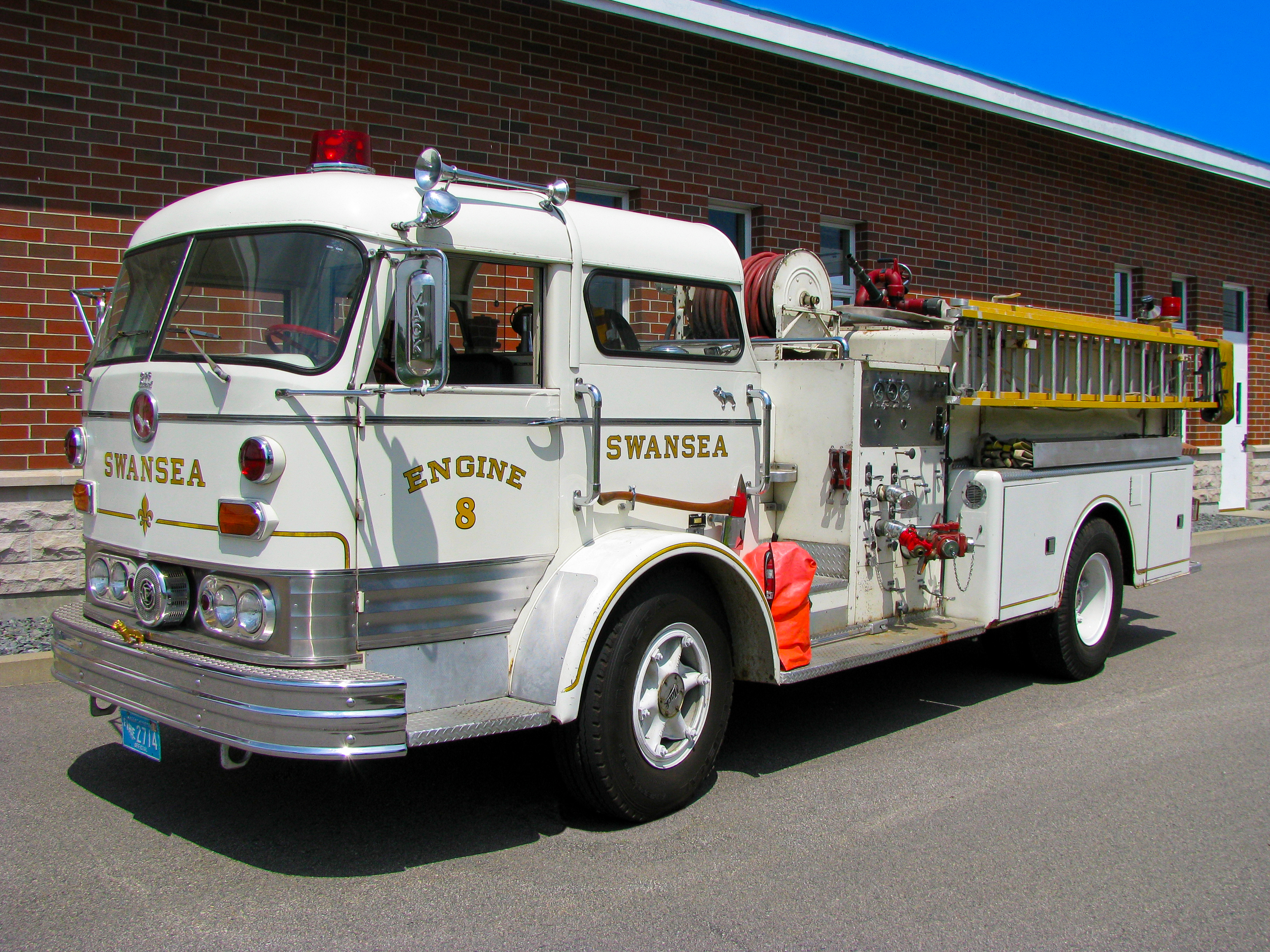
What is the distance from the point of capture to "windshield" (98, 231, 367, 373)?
3.73 metres

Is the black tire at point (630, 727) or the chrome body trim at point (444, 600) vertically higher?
the chrome body trim at point (444, 600)

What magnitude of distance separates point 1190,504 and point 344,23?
7359mm

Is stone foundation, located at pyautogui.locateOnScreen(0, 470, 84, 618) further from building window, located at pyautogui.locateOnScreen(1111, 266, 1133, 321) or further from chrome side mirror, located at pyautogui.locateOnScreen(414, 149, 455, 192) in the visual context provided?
building window, located at pyautogui.locateOnScreen(1111, 266, 1133, 321)

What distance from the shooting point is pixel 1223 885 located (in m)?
3.78

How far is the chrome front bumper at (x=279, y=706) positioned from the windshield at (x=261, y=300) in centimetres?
104

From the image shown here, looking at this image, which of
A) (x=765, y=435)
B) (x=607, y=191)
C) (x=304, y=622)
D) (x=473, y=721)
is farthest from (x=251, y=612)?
A: (x=607, y=191)

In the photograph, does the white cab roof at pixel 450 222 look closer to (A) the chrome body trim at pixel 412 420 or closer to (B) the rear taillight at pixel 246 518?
(A) the chrome body trim at pixel 412 420

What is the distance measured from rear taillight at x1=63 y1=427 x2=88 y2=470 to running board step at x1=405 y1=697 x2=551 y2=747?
76.2 inches

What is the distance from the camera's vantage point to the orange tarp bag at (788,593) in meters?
4.79

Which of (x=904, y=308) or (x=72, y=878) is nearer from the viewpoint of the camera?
(x=72, y=878)

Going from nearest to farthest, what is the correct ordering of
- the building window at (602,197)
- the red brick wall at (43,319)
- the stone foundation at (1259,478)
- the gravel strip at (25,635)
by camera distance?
the gravel strip at (25,635) < the red brick wall at (43,319) < the building window at (602,197) < the stone foundation at (1259,478)

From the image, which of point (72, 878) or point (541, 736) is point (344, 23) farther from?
point (72, 878)

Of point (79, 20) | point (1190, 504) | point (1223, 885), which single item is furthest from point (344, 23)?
point (1223, 885)

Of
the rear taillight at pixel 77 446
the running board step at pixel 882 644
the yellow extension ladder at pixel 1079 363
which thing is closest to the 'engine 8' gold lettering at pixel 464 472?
the running board step at pixel 882 644
